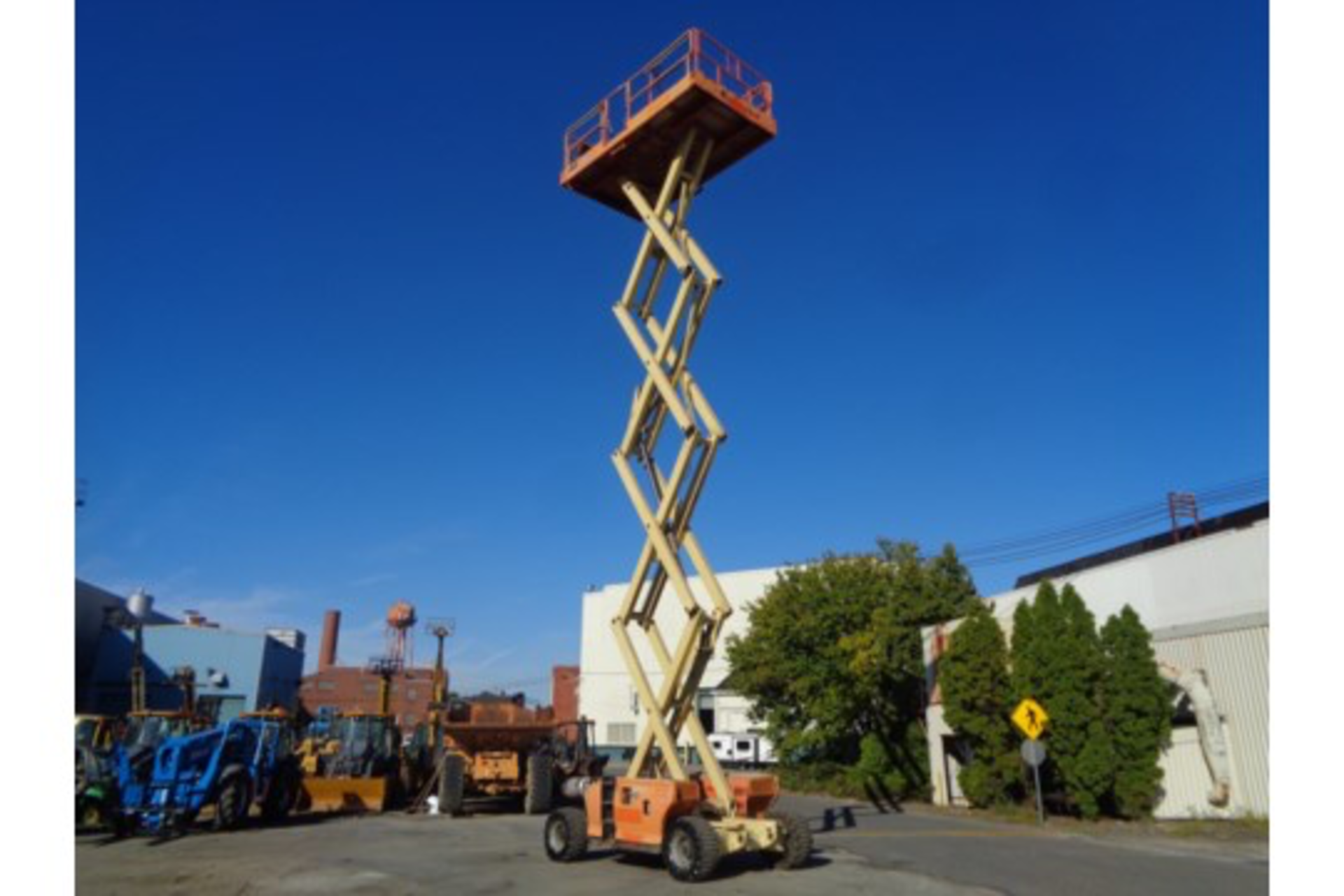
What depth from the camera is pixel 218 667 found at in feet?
155

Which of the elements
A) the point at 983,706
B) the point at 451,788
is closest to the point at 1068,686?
the point at 983,706

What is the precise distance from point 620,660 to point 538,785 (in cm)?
3998

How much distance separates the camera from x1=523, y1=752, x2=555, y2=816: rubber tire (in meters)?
20.1

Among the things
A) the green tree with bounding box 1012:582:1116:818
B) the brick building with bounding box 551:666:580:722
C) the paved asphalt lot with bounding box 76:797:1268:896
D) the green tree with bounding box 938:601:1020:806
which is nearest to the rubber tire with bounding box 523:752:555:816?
the paved asphalt lot with bounding box 76:797:1268:896

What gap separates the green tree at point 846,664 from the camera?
28156mm

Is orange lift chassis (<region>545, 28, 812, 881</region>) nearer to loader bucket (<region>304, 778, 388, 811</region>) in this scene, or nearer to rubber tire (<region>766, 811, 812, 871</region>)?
rubber tire (<region>766, 811, 812, 871</region>)

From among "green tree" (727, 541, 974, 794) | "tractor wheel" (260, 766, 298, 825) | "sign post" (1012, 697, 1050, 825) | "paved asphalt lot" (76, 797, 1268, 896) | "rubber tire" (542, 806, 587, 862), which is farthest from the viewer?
"green tree" (727, 541, 974, 794)

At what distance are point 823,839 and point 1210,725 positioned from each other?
30.4 feet

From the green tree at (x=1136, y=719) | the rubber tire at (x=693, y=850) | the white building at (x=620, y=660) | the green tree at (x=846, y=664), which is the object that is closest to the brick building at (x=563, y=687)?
the white building at (x=620, y=660)

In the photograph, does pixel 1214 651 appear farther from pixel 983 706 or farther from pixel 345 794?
pixel 345 794

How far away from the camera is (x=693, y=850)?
1092cm

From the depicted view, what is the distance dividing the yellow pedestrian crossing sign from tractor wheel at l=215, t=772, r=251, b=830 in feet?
55.3

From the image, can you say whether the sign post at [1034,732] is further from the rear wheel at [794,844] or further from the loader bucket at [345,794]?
the loader bucket at [345,794]

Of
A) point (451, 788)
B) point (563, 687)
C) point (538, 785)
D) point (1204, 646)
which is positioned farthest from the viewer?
point (563, 687)
